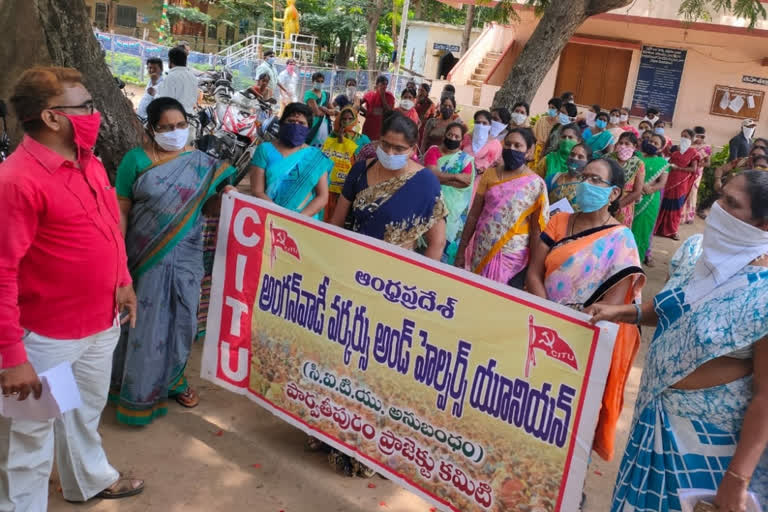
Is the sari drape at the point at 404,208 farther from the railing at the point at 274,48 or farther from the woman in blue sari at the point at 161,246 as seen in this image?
the railing at the point at 274,48

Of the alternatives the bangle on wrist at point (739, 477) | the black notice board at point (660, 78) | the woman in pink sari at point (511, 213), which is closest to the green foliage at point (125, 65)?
the black notice board at point (660, 78)

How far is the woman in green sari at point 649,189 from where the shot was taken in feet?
26.0

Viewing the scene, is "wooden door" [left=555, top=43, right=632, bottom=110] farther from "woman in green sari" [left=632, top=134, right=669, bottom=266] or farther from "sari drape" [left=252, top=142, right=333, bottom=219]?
"sari drape" [left=252, top=142, right=333, bottom=219]

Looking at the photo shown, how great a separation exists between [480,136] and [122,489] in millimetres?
4667

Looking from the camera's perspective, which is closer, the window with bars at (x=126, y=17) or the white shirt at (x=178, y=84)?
the white shirt at (x=178, y=84)

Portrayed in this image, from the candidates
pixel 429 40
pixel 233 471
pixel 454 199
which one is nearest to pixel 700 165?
pixel 454 199

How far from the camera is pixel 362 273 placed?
2971 mm

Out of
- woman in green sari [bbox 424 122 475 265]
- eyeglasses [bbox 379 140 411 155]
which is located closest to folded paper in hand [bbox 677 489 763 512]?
eyeglasses [bbox 379 140 411 155]

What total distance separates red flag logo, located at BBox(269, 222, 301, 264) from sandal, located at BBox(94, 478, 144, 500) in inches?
46.1

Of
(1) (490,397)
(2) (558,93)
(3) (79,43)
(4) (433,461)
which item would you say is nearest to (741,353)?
(1) (490,397)

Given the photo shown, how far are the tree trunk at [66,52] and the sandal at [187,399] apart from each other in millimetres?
1781

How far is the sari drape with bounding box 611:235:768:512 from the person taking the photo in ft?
6.47

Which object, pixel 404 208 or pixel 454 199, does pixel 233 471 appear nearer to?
pixel 404 208

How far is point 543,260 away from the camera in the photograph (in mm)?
3305
